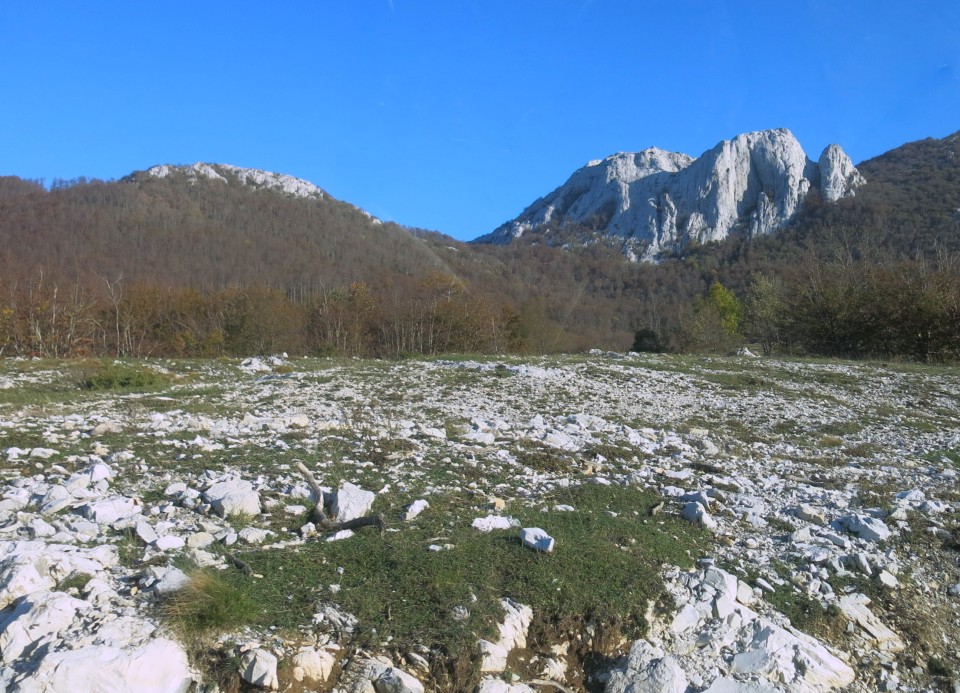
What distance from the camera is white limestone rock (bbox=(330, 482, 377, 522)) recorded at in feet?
18.6

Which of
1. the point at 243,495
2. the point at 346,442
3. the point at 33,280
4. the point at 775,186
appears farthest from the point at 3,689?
the point at 775,186

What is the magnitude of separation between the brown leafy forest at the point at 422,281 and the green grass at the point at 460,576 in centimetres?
2861

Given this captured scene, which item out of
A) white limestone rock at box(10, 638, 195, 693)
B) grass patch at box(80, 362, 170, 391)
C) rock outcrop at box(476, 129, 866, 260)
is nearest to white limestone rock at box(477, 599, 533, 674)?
white limestone rock at box(10, 638, 195, 693)

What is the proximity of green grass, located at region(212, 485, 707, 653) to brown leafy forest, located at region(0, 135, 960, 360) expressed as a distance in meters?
28.6

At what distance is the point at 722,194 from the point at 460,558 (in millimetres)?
158144

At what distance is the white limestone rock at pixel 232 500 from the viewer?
18.0 ft

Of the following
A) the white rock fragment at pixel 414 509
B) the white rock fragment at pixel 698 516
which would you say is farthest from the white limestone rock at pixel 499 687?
the white rock fragment at pixel 698 516

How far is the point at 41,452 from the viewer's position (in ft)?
22.9

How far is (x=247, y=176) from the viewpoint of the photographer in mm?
148500

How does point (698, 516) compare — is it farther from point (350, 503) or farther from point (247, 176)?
point (247, 176)

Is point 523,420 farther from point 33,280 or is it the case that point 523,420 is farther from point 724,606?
point 33,280

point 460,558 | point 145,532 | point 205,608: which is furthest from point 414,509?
point 205,608

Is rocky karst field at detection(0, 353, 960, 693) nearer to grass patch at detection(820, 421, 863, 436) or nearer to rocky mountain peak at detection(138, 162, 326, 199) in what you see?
grass patch at detection(820, 421, 863, 436)

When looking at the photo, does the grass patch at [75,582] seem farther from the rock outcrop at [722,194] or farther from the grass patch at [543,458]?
the rock outcrop at [722,194]
